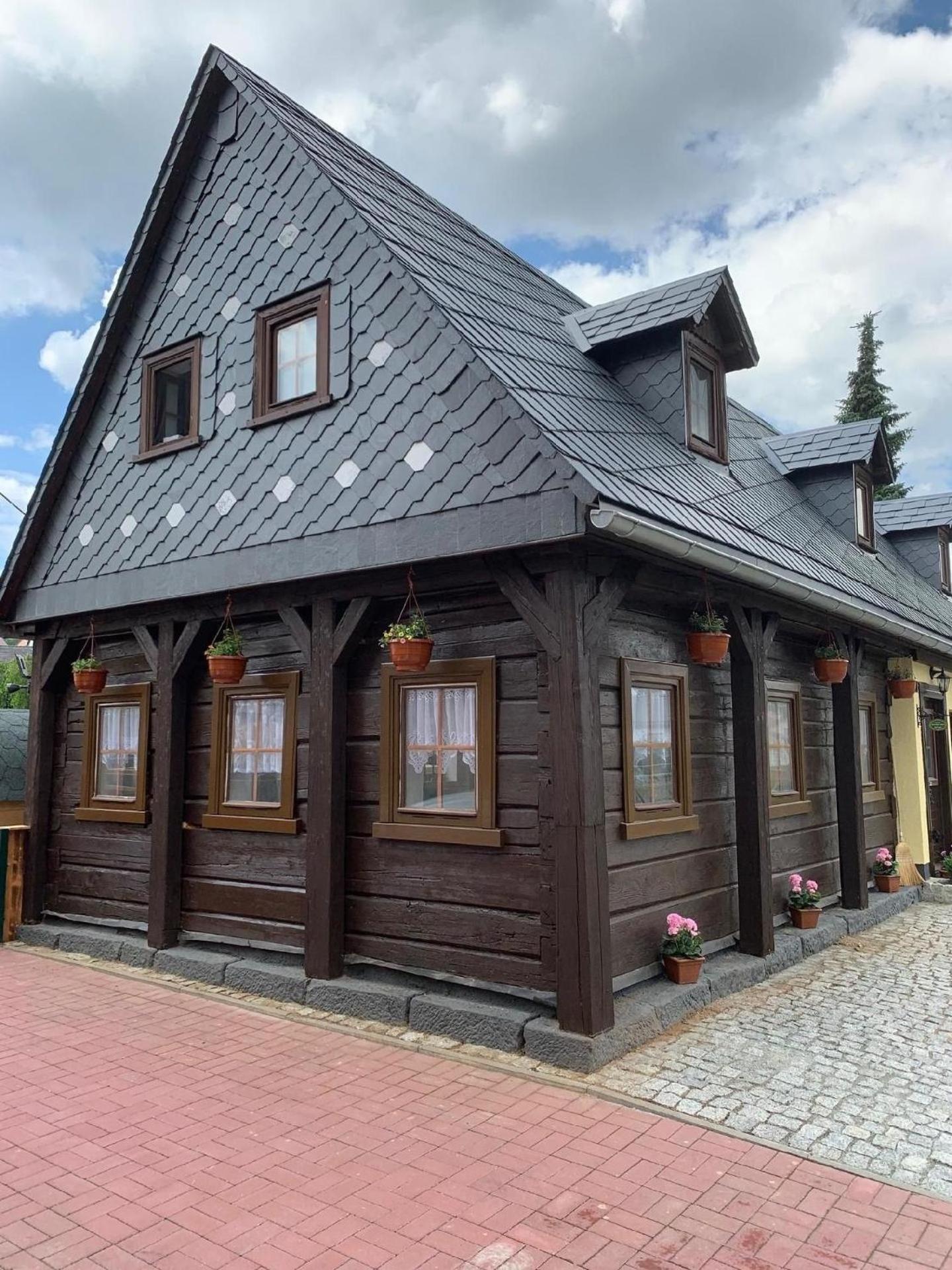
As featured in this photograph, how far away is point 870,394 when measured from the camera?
25094 millimetres

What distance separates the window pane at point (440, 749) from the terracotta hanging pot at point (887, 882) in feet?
20.4

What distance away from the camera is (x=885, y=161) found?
11.0 meters

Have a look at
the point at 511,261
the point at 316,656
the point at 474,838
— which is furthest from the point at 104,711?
the point at 511,261

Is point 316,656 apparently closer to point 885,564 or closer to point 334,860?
point 334,860

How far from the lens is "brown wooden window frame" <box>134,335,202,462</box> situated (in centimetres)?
771

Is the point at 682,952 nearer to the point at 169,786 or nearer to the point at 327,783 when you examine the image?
the point at 327,783

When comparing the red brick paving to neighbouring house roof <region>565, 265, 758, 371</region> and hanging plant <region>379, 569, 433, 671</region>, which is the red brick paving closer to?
hanging plant <region>379, 569, 433, 671</region>

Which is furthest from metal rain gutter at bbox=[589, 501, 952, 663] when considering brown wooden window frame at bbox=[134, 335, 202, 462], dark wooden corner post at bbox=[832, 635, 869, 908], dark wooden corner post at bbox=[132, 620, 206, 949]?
brown wooden window frame at bbox=[134, 335, 202, 462]

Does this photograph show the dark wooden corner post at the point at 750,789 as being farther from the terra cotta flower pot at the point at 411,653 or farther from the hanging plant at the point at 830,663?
the terra cotta flower pot at the point at 411,653

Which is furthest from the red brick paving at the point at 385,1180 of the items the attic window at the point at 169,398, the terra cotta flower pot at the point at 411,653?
the attic window at the point at 169,398

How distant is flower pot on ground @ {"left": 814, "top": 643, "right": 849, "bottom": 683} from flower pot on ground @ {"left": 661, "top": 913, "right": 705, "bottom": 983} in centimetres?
330

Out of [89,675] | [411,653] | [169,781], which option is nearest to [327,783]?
[411,653]

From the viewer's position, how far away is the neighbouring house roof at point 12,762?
11141 mm

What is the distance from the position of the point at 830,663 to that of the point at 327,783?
469cm
